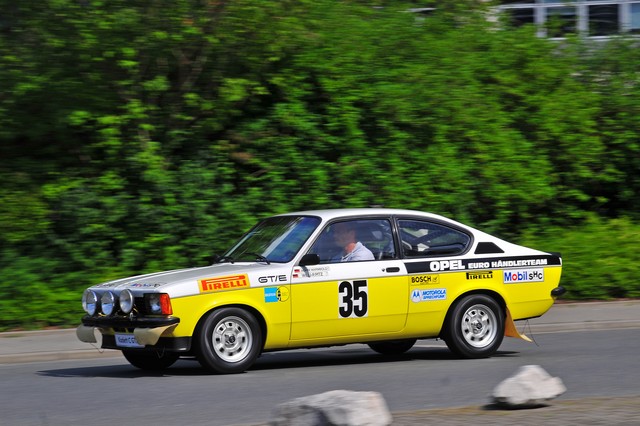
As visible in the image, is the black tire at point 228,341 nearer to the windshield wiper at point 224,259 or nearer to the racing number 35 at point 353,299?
the racing number 35 at point 353,299

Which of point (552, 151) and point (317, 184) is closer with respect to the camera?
point (317, 184)

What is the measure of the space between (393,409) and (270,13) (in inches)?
431

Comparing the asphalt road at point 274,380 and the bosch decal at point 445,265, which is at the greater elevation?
the bosch decal at point 445,265

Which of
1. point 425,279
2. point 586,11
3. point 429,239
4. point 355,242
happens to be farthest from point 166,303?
point 586,11

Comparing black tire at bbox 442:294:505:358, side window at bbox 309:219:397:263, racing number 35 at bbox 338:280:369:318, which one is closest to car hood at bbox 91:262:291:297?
side window at bbox 309:219:397:263

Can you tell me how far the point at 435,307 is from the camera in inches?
443

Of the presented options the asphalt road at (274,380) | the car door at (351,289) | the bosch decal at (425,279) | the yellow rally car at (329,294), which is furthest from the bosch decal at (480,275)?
the asphalt road at (274,380)

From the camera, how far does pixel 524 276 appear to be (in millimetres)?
11711

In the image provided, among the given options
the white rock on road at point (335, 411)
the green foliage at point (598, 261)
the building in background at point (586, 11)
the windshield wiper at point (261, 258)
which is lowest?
the green foliage at point (598, 261)

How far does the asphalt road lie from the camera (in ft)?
28.0

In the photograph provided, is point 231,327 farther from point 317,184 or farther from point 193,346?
point 317,184

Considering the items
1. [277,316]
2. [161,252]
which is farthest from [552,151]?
[277,316]

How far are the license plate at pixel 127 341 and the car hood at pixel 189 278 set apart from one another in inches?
17.2

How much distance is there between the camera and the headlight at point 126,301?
10289mm
